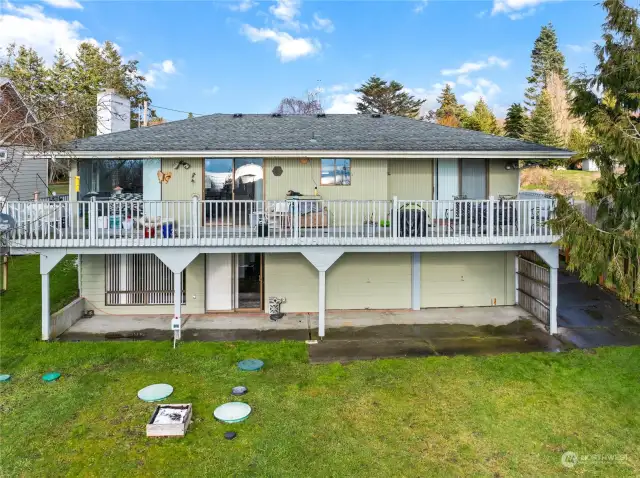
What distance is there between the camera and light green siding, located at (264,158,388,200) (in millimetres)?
12555

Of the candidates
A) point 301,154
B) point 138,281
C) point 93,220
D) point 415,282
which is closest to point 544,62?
point 415,282

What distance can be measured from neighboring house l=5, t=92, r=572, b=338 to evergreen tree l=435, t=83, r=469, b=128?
3498cm

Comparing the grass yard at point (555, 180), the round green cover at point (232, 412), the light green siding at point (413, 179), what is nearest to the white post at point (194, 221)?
the round green cover at point (232, 412)

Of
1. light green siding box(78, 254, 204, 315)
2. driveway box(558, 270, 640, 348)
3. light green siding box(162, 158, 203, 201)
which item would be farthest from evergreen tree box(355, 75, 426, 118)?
light green siding box(78, 254, 204, 315)

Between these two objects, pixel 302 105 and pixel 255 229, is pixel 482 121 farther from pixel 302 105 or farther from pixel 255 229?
pixel 255 229

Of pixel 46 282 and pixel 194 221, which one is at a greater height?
pixel 194 221

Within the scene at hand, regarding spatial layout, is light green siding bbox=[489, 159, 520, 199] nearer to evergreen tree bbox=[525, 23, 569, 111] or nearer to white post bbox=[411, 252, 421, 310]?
white post bbox=[411, 252, 421, 310]

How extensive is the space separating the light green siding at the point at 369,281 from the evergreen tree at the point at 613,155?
5.13 m

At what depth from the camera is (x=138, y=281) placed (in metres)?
12.7

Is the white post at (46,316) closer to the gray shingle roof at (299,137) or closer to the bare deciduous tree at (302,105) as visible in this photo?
the gray shingle roof at (299,137)

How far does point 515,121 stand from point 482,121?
9.10 feet

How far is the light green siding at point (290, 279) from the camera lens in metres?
12.8

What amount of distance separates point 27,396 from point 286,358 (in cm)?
462

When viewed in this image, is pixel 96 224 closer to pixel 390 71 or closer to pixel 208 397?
pixel 208 397
